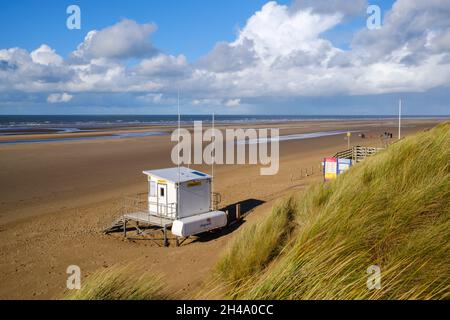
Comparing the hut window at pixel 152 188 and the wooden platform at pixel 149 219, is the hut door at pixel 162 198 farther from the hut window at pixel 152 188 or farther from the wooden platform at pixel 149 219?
the hut window at pixel 152 188

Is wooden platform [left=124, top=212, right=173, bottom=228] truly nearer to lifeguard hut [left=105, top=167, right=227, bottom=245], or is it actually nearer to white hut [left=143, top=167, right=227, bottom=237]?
lifeguard hut [left=105, top=167, right=227, bottom=245]

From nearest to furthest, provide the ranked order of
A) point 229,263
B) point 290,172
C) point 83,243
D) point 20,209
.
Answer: point 229,263 → point 83,243 → point 20,209 → point 290,172

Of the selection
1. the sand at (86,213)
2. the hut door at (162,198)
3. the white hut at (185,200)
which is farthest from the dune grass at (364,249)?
the hut door at (162,198)

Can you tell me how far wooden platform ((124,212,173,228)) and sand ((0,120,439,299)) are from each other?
0.90 meters

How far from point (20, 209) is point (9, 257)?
21.9 feet

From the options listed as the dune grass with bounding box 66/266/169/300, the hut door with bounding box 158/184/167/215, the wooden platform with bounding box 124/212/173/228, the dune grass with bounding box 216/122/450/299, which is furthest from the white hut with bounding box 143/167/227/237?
the dune grass with bounding box 66/266/169/300

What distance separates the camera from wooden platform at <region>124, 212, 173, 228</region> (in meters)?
15.6

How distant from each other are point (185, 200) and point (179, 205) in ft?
1.22

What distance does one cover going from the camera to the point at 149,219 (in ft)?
52.8

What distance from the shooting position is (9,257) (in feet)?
42.9

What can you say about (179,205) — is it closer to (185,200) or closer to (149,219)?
(185,200)
